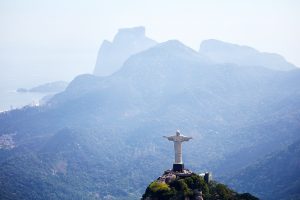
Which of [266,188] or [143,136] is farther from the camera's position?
[143,136]

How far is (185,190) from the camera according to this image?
4097 cm

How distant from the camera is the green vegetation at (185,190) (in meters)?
40.7

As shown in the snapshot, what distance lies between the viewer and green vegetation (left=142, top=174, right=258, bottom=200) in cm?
4069

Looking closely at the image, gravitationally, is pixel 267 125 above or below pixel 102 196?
above

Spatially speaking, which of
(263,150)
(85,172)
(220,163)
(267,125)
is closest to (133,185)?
(85,172)

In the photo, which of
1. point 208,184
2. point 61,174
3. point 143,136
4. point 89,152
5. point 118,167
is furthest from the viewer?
point 143,136

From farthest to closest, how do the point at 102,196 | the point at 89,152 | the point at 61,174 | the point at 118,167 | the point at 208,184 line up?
1. the point at 89,152
2. the point at 118,167
3. the point at 61,174
4. the point at 102,196
5. the point at 208,184

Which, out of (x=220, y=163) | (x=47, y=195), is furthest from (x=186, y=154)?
(x=47, y=195)

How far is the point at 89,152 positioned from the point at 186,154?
1180 inches

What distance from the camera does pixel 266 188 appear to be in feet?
416

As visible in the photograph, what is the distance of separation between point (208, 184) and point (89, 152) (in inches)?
5134

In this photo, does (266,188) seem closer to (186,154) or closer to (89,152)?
(186,154)

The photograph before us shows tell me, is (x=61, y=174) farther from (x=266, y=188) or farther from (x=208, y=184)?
(x=208, y=184)

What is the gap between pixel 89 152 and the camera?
17275 centimetres
